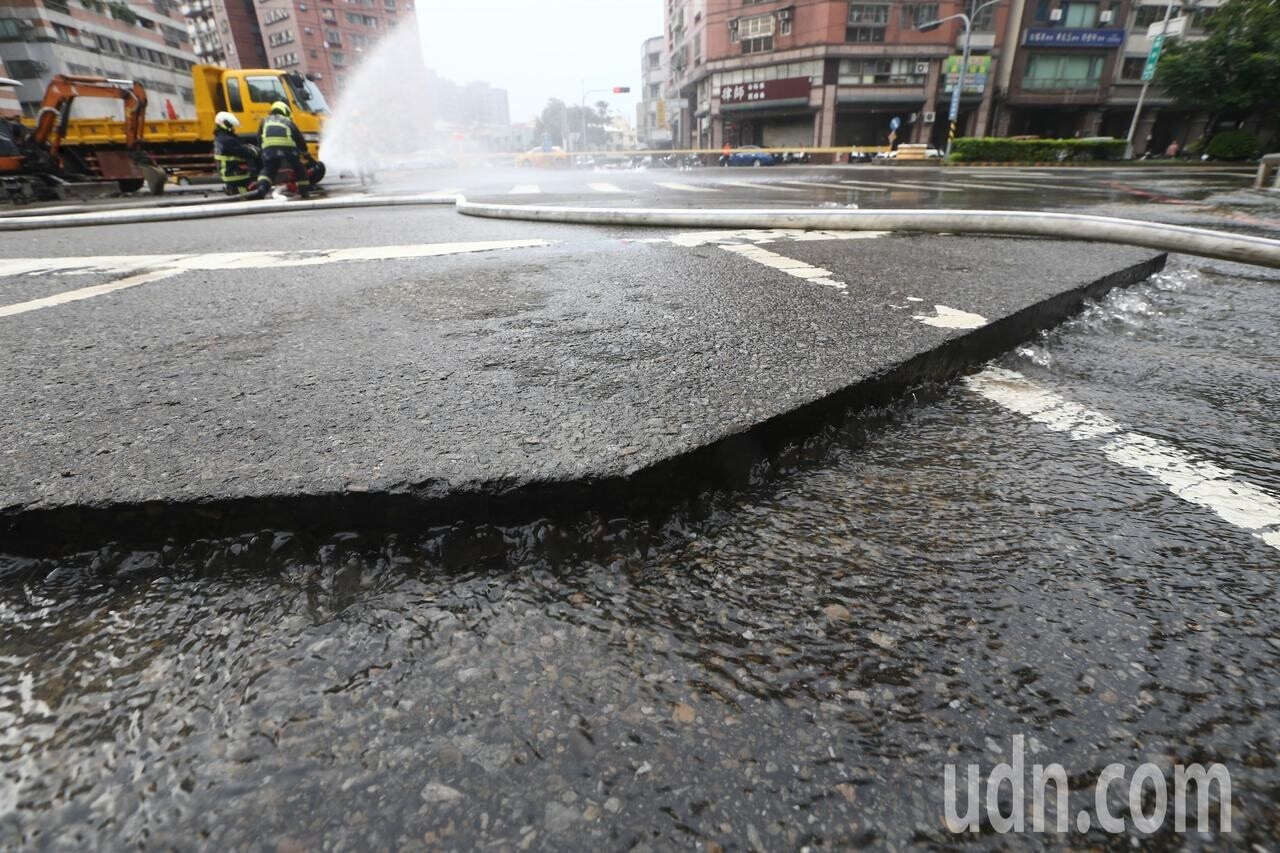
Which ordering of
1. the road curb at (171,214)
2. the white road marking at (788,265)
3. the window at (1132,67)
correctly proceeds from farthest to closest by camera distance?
the window at (1132,67) → the road curb at (171,214) → the white road marking at (788,265)

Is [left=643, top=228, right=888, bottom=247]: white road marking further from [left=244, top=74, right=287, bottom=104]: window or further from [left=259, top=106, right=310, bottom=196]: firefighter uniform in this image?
[left=244, top=74, right=287, bottom=104]: window

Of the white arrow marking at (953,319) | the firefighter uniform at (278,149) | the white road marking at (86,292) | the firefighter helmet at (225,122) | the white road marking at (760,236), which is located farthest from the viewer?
the firefighter uniform at (278,149)

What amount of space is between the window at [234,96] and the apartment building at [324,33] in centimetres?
6005

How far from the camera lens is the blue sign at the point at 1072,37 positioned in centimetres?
3662

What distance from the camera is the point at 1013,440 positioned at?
4.75 feet

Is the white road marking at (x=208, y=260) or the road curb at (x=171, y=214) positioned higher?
the road curb at (x=171, y=214)

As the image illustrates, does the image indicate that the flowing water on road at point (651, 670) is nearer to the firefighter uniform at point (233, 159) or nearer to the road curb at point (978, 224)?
the road curb at point (978, 224)

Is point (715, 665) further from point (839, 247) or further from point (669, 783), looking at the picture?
point (839, 247)

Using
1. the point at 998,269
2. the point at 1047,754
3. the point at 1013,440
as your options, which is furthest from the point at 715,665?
the point at 998,269

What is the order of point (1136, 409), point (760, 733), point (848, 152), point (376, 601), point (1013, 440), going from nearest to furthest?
point (760, 733)
point (376, 601)
point (1013, 440)
point (1136, 409)
point (848, 152)

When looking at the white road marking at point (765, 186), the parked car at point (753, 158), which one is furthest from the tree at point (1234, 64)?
the white road marking at point (765, 186)

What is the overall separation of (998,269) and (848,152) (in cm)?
3347

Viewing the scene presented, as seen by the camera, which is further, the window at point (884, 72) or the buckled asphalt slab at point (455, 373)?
the window at point (884, 72)

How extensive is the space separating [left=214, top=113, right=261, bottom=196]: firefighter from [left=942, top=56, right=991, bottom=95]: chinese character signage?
39.8 m
